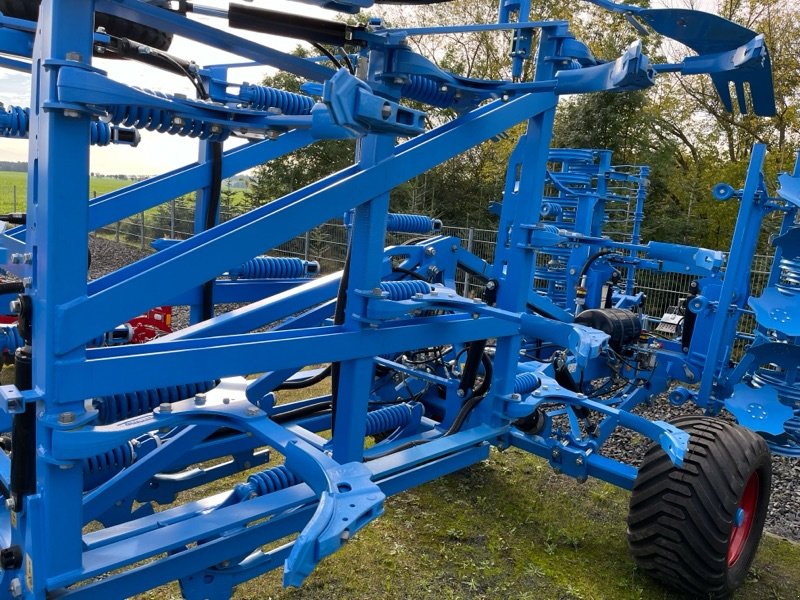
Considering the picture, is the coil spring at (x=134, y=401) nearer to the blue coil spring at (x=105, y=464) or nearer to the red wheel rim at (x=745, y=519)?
the blue coil spring at (x=105, y=464)

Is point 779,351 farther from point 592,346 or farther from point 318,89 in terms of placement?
point 318,89

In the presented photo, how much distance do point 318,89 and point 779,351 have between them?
3.36m

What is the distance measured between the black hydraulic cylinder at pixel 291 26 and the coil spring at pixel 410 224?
5.07 feet

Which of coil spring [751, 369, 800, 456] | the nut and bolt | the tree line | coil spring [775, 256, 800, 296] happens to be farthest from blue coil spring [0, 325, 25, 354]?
the tree line

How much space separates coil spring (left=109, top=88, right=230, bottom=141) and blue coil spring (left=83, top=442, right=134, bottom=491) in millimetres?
1245

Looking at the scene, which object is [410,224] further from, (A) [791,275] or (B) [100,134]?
(A) [791,275]

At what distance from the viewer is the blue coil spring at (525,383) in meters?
3.71

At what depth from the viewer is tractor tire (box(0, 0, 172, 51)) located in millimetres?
3053

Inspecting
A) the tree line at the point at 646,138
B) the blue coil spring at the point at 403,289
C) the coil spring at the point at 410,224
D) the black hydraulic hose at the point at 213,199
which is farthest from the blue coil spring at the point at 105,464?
the tree line at the point at 646,138

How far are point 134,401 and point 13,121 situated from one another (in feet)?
5.95

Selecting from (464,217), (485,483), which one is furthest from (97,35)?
(464,217)

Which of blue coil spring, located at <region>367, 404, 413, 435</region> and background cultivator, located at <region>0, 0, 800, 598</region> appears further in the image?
blue coil spring, located at <region>367, 404, 413, 435</region>

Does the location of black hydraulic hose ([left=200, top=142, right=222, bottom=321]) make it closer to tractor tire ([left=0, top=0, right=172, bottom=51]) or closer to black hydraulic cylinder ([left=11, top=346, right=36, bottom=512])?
tractor tire ([left=0, top=0, right=172, bottom=51])

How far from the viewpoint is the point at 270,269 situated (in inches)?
161
